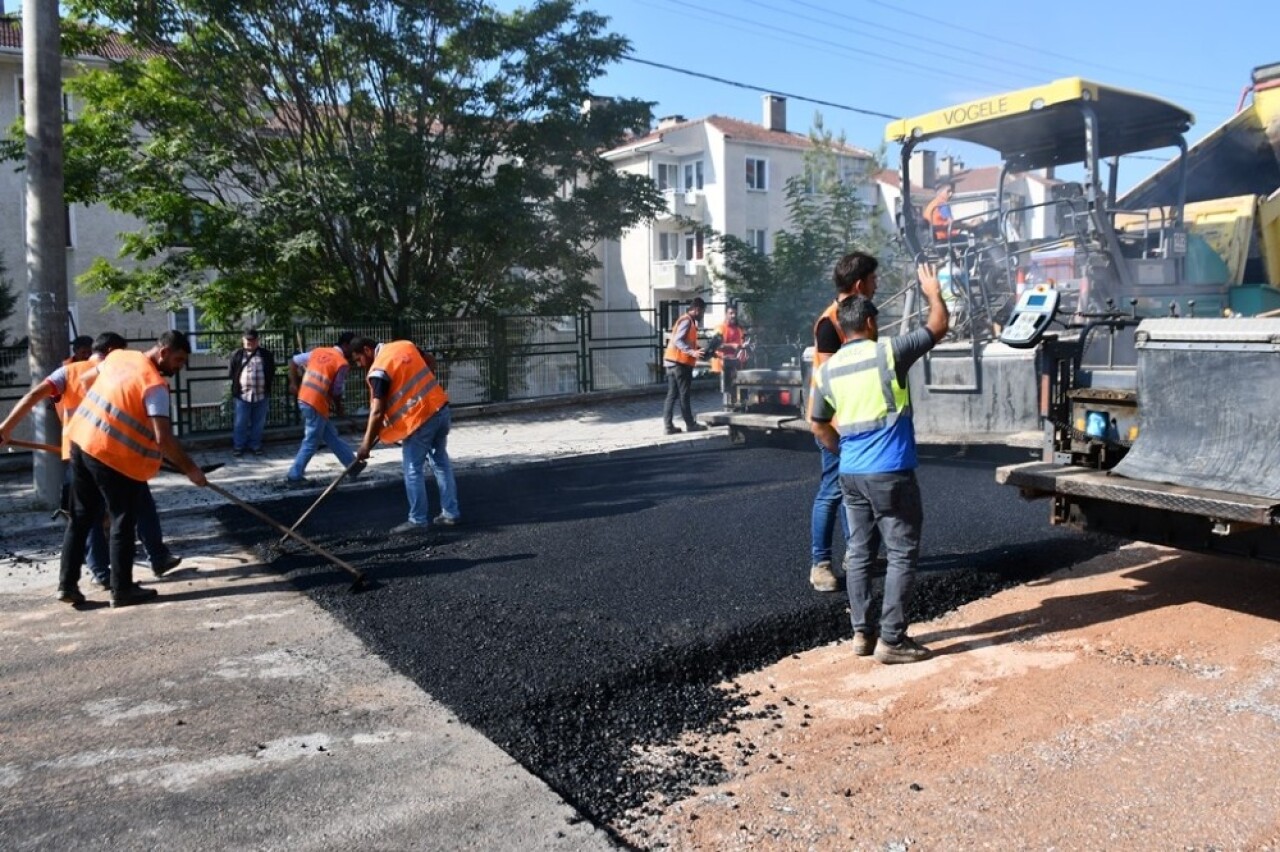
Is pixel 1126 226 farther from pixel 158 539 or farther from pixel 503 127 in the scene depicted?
pixel 503 127

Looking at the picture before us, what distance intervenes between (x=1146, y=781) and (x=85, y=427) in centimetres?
515

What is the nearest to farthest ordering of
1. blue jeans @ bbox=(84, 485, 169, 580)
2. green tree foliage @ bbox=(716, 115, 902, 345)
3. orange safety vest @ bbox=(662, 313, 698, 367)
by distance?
blue jeans @ bbox=(84, 485, 169, 580)
orange safety vest @ bbox=(662, 313, 698, 367)
green tree foliage @ bbox=(716, 115, 902, 345)

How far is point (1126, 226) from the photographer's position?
7.50 meters

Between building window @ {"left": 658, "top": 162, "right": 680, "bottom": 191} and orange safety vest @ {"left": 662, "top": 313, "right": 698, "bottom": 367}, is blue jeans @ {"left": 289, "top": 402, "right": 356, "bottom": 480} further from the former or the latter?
building window @ {"left": 658, "top": 162, "right": 680, "bottom": 191}

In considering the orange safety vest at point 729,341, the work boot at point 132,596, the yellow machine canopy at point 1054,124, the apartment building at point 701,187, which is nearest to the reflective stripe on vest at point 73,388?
the work boot at point 132,596

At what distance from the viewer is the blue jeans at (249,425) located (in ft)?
37.7

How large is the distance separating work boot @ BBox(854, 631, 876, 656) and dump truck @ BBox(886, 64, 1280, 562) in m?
1.11

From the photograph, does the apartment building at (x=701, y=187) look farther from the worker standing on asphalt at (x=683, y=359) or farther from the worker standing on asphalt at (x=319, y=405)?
the worker standing on asphalt at (x=319, y=405)

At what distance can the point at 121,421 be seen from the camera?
559cm

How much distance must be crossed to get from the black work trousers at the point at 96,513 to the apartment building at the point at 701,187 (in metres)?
28.5

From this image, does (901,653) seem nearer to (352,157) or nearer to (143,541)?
(143,541)

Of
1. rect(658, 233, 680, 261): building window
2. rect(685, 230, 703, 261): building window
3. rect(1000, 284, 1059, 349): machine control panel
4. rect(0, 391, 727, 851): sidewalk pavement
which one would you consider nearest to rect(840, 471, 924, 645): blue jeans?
rect(1000, 284, 1059, 349): machine control panel

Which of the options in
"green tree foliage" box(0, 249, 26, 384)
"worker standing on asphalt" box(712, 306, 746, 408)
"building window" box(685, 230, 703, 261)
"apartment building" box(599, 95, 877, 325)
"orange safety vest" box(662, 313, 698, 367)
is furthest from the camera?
"apartment building" box(599, 95, 877, 325)

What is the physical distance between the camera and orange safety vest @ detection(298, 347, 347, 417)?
9.29 m
